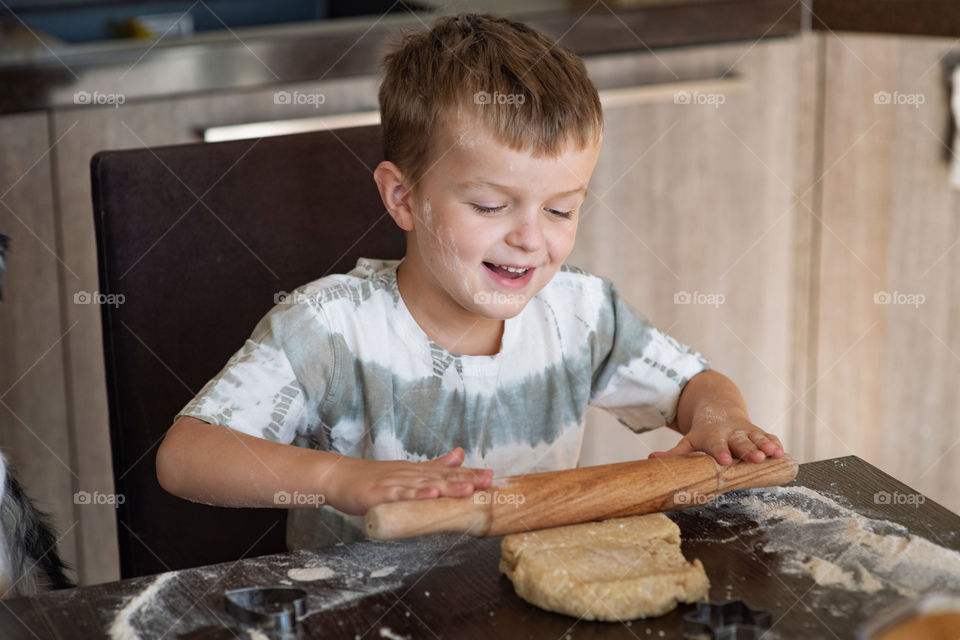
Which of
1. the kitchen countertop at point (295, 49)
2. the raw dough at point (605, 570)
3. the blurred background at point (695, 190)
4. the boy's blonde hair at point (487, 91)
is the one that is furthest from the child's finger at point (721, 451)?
the blurred background at point (695, 190)

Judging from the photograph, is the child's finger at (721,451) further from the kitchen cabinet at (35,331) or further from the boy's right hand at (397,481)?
the kitchen cabinet at (35,331)

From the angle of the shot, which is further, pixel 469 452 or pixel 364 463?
pixel 469 452

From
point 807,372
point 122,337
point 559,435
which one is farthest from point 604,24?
point 122,337

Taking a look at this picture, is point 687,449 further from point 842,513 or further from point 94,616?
point 94,616

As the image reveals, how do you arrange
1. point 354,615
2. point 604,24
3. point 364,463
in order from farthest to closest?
point 604,24 < point 364,463 < point 354,615

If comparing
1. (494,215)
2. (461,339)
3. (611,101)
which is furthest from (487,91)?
(611,101)

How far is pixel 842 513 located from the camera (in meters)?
0.87

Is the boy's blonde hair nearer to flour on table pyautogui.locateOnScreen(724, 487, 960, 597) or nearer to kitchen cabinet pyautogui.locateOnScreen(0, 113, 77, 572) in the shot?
flour on table pyautogui.locateOnScreen(724, 487, 960, 597)

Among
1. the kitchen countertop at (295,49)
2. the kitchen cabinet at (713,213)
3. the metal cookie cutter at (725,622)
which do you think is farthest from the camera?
the kitchen cabinet at (713,213)

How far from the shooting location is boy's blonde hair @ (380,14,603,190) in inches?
39.6

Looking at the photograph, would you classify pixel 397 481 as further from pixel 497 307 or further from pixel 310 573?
pixel 497 307

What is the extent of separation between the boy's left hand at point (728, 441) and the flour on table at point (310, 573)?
0.30 meters

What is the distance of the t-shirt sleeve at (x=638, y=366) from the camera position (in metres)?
1.19

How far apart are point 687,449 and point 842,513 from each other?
170 mm
